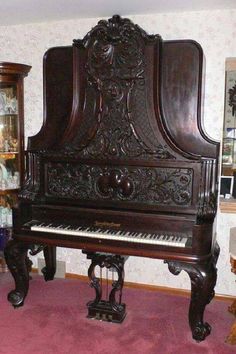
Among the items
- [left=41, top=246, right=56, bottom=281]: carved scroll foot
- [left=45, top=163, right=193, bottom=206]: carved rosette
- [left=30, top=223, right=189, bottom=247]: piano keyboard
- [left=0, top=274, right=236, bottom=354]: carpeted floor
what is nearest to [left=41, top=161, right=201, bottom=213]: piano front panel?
[left=45, top=163, right=193, bottom=206]: carved rosette

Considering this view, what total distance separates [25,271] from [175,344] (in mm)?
1224

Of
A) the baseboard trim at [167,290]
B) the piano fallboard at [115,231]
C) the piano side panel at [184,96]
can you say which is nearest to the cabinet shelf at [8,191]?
the piano fallboard at [115,231]

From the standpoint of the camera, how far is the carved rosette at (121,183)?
257 centimetres

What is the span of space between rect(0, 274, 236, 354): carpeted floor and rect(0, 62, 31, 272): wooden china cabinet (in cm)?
75

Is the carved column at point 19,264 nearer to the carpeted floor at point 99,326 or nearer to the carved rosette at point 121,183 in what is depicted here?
the carpeted floor at point 99,326

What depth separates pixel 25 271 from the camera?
2760 mm

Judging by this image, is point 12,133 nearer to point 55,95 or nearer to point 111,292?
point 55,95

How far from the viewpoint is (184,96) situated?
2.59 metres

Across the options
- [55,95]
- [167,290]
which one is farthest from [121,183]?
[167,290]

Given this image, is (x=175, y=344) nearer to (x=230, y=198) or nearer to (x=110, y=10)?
(x=230, y=198)

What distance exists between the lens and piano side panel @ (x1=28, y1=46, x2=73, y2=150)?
2.79 meters

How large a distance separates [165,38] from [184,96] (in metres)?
0.63

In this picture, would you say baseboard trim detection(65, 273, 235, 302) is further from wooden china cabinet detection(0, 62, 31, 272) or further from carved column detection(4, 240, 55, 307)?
A: wooden china cabinet detection(0, 62, 31, 272)

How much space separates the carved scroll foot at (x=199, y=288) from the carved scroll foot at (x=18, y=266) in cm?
113
